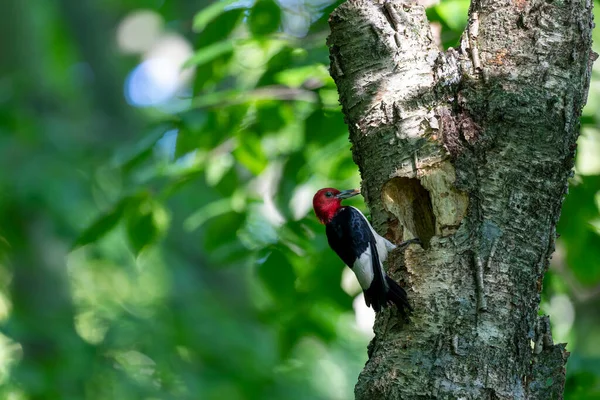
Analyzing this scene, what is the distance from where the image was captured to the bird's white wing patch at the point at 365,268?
3019 millimetres

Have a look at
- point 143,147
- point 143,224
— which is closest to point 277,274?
point 143,224

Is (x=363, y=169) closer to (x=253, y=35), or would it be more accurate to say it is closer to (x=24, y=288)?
(x=253, y=35)

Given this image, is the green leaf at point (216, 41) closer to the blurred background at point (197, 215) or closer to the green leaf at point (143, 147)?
the blurred background at point (197, 215)

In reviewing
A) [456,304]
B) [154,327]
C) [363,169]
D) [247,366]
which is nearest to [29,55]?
[154,327]

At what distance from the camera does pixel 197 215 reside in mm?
4461

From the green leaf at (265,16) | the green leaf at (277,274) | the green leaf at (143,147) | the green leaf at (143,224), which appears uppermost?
the green leaf at (265,16)

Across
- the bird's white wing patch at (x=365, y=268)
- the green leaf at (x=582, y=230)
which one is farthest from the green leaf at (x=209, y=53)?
the green leaf at (x=582, y=230)

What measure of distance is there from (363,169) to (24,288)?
245 inches

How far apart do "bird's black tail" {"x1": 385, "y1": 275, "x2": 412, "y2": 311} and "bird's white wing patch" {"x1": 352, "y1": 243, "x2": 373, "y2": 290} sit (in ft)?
0.95

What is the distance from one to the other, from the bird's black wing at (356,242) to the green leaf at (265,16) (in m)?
1.05

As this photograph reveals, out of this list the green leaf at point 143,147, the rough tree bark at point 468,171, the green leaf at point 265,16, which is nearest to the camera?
the rough tree bark at point 468,171

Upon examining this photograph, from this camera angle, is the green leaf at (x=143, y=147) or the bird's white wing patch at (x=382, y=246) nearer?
the bird's white wing patch at (x=382, y=246)

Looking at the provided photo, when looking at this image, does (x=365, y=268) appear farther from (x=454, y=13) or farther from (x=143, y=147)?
(x=143, y=147)

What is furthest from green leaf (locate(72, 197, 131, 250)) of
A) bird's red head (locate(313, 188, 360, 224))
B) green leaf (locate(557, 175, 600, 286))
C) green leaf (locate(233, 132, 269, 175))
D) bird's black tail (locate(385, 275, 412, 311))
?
green leaf (locate(557, 175, 600, 286))
